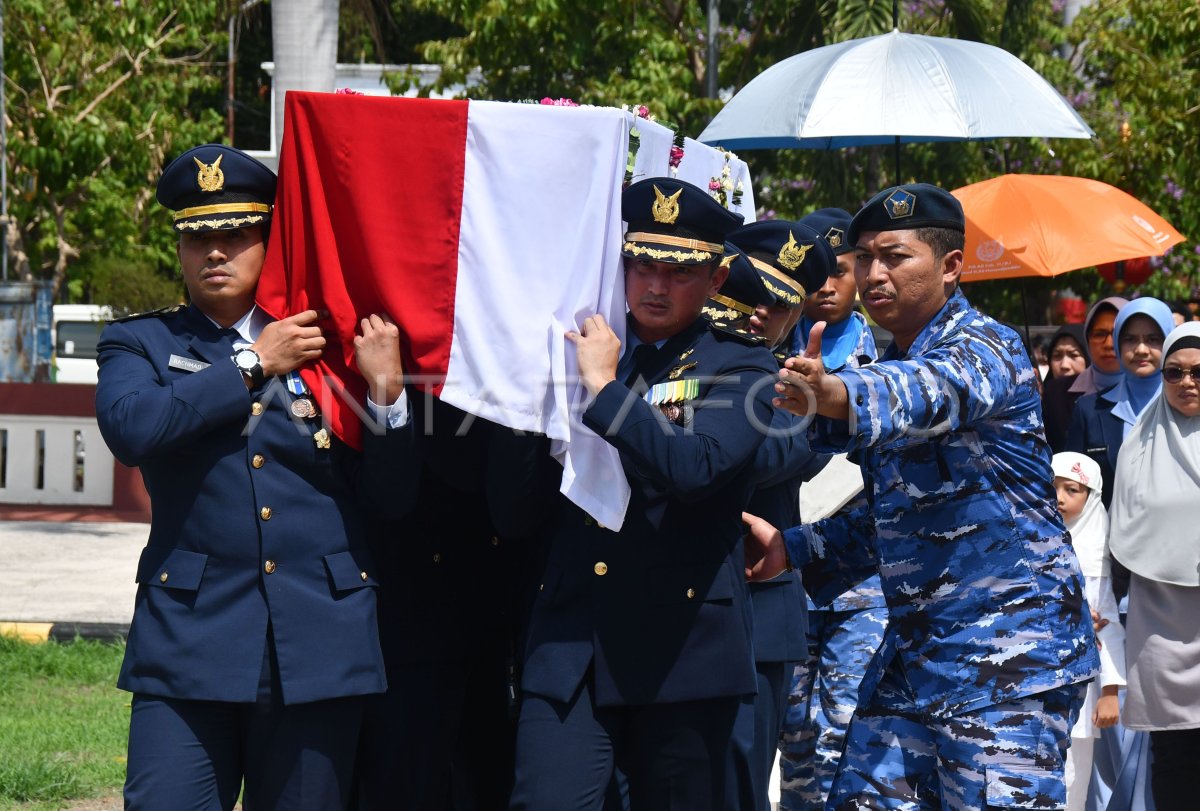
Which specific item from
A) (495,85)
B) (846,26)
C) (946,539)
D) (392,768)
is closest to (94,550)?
(495,85)

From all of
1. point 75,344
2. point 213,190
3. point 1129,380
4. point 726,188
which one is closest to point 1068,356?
point 1129,380

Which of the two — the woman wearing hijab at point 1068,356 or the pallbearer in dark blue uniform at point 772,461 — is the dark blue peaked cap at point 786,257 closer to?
the pallbearer in dark blue uniform at point 772,461

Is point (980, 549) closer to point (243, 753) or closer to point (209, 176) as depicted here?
point (243, 753)

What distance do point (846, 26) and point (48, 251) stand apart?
11987mm

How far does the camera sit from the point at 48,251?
2120 centimetres

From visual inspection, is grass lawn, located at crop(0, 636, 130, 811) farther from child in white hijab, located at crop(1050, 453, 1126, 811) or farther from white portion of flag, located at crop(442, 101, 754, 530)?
child in white hijab, located at crop(1050, 453, 1126, 811)

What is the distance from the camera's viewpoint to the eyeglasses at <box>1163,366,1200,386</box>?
5.50 meters

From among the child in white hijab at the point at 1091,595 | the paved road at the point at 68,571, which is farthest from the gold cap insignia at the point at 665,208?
the paved road at the point at 68,571

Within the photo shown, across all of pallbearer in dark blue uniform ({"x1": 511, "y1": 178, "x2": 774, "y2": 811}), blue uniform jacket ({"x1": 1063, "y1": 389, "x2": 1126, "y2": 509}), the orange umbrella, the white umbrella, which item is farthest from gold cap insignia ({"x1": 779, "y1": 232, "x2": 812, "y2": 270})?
the orange umbrella

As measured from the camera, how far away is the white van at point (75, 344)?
2466 cm

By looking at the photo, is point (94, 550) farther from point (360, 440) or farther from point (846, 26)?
point (360, 440)

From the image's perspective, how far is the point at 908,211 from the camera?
11.8 feet

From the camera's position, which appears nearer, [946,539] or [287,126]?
[946,539]

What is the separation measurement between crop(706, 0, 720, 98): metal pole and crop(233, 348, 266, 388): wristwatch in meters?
11.0
